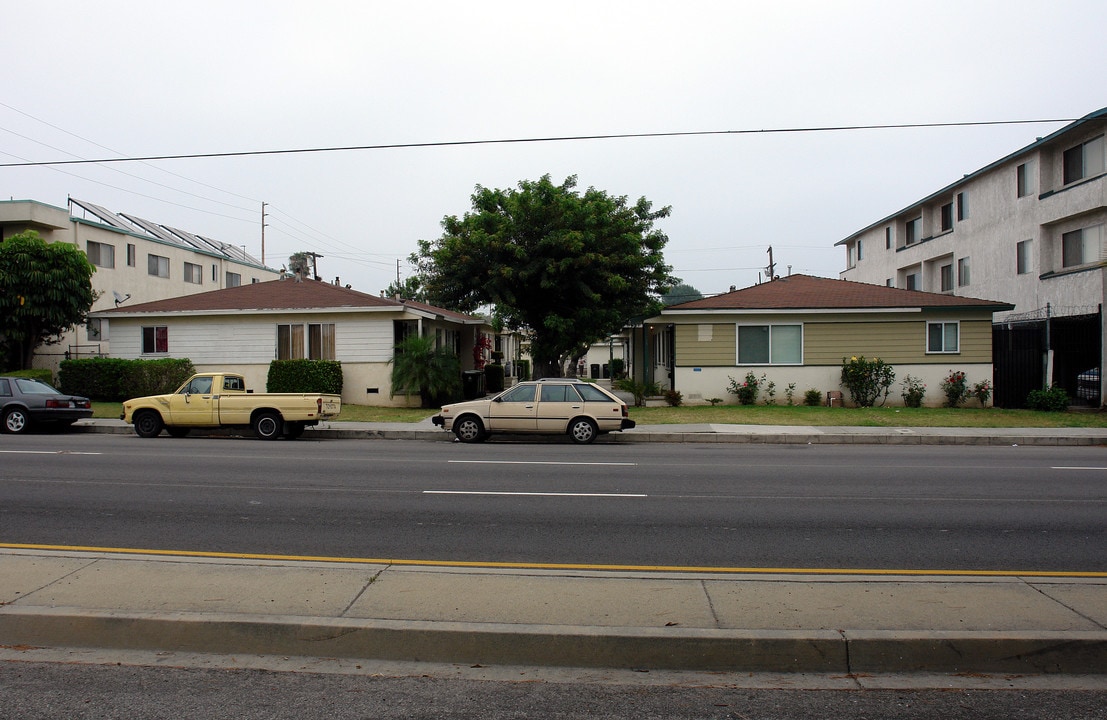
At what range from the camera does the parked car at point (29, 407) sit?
62.1 ft

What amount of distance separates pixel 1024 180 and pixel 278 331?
2806 centimetres

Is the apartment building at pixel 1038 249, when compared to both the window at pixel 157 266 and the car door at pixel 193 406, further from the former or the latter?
the window at pixel 157 266

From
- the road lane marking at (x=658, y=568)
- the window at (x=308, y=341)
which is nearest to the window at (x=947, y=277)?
the window at (x=308, y=341)

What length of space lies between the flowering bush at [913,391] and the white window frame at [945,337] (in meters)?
1.05

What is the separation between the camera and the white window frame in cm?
2452

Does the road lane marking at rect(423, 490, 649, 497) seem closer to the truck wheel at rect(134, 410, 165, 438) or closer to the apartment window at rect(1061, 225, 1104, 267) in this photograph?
the truck wheel at rect(134, 410, 165, 438)

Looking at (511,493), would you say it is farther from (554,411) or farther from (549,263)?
(549,263)

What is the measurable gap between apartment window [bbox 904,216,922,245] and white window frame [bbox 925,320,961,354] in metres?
17.1

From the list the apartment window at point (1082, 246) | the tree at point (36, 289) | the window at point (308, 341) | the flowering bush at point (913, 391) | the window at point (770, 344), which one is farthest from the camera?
the tree at point (36, 289)

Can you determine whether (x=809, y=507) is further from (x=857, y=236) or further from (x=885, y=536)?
(x=857, y=236)

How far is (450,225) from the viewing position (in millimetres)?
24938

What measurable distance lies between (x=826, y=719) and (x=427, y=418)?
18.5 metres

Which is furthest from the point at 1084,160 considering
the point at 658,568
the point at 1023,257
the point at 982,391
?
the point at 658,568

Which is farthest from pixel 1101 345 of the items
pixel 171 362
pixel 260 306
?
pixel 171 362
